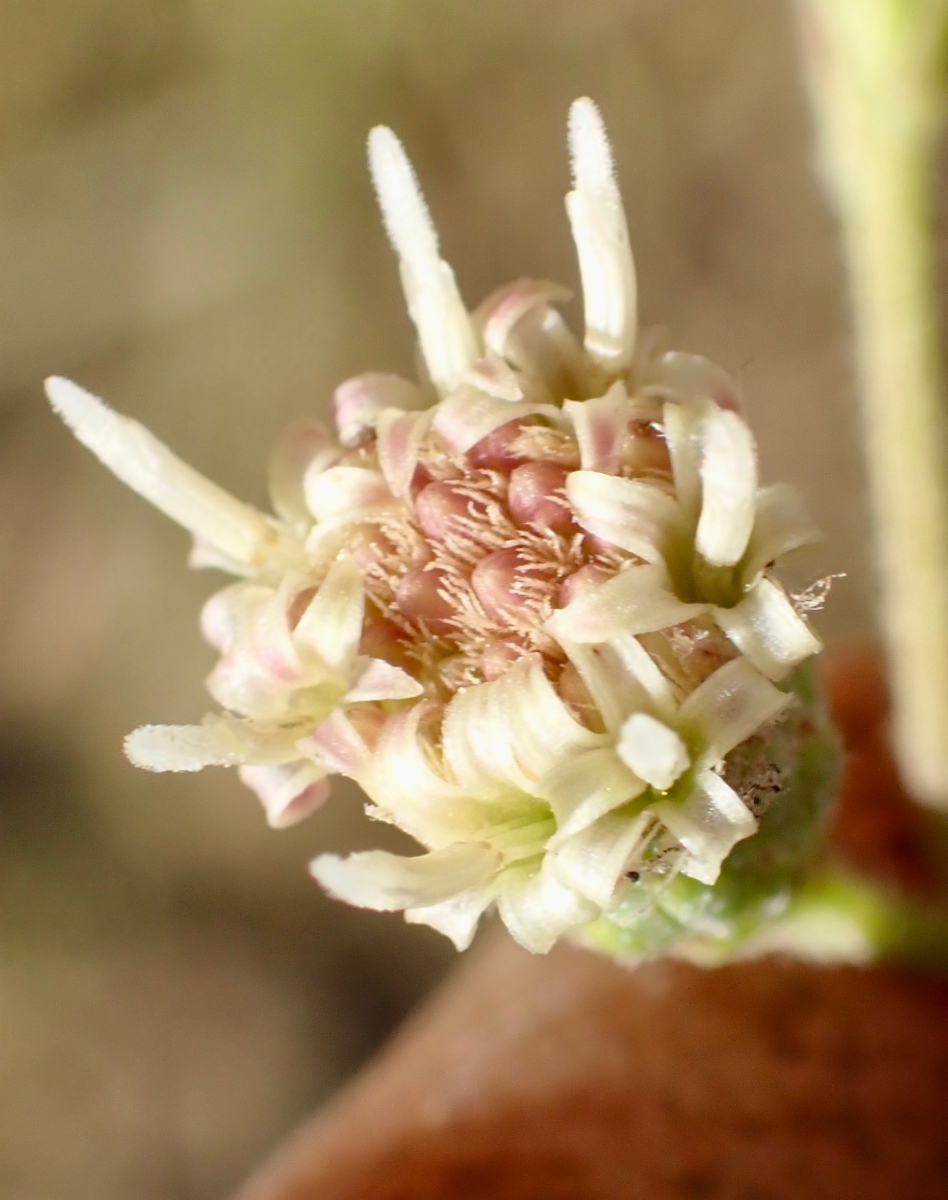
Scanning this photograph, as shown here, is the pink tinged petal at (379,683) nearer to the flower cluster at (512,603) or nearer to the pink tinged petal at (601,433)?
the flower cluster at (512,603)

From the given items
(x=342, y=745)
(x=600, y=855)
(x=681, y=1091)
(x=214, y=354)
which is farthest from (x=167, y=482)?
(x=214, y=354)

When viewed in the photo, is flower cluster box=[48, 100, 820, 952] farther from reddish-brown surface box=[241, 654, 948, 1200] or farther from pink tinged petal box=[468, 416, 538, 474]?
reddish-brown surface box=[241, 654, 948, 1200]

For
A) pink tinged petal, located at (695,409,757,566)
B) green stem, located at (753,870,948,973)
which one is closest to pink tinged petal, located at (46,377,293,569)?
pink tinged petal, located at (695,409,757,566)

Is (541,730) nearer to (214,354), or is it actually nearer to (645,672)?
(645,672)

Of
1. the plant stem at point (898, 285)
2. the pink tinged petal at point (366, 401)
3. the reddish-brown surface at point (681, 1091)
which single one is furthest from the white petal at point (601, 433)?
the reddish-brown surface at point (681, 1091)

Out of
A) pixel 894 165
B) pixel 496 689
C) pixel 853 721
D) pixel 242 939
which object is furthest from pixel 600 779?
pixel 242 939

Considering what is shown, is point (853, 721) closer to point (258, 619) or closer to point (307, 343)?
point (258, 619)

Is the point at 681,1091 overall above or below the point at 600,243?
below
